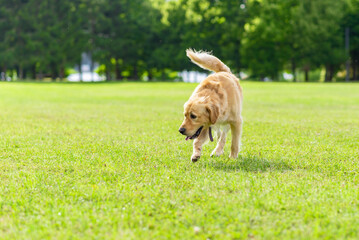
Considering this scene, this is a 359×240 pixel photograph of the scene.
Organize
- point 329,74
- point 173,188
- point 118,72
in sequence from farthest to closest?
point 118,72 < point 329,74 < point 173,188

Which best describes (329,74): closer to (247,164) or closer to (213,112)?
(247,164)

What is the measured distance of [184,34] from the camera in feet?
198

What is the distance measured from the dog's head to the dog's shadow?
0.56 metres

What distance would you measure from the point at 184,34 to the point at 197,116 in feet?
184

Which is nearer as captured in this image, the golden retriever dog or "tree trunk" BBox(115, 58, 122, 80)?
the golden retriever dog

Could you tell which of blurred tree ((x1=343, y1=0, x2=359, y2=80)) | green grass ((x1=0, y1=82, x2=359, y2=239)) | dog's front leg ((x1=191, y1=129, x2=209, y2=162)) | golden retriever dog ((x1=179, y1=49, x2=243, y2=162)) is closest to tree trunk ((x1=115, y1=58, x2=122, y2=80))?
blurred tree ((x1=343, y1=0, x2=359, y2=80))

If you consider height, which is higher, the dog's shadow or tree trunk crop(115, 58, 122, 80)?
tree trunk crop(115, 58, 122, 80)

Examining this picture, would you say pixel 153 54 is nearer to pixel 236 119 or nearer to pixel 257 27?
pixel 257 27

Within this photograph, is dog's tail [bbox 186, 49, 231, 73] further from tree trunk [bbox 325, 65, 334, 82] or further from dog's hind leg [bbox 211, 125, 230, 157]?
tree trunk [bbox 325, 65, 334, 82]

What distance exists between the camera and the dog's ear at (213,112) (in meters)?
5.71

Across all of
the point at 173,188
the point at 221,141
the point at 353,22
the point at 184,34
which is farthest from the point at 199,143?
the point at 353,22

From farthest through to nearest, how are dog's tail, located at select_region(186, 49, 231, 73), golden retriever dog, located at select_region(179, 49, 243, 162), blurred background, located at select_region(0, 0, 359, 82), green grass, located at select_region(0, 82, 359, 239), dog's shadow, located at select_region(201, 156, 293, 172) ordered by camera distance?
blurred background, located at select_region(0, 0, 359, 82)
dog's tail, located at select_region(186, 49, 231, 73)
golden retriever dog, located at select_region(179, 49, 243, 162)
dog's shadow, located at select_region(201, 156, 293, 172)
green grass, located at select_region(0, 82, 359, 239)

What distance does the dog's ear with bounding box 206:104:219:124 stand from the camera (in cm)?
571

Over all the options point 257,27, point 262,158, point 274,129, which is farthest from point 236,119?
point 257,27
